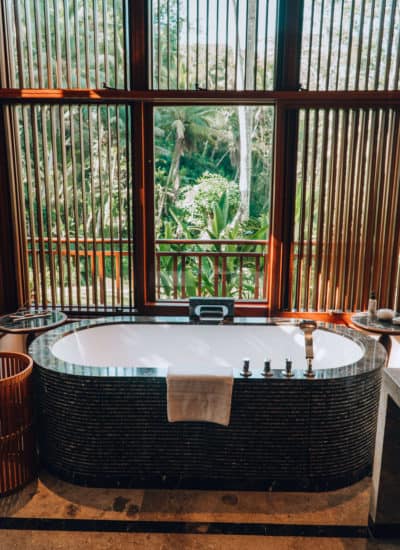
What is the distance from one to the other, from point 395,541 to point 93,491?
150 cm

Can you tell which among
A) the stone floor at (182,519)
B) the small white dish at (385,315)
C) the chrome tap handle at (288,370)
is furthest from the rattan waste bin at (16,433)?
the small white dish at (385,315)

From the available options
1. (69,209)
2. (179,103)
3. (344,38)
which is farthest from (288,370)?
(344,38)

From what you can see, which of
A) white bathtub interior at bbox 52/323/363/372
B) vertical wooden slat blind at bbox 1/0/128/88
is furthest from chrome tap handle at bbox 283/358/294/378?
vertical wooden slat blind at bbox 1/0/128/88

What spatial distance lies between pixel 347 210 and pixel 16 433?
2.80 meters

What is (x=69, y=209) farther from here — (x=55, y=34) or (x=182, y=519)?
(x=182, y=519)

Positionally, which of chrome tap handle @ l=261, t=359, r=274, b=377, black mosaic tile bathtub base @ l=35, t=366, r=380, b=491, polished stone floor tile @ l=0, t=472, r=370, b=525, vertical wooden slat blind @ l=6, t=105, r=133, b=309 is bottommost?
polished stone floor tile @ l=0, t=472, r=370, b=525

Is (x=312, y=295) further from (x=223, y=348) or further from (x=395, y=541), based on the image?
(x=395, y=541)

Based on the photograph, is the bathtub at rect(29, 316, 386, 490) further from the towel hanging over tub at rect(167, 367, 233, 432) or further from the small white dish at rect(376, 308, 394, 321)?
the small white dish at rect(376, 308, 394, 321)

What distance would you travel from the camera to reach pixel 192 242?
4367 mm

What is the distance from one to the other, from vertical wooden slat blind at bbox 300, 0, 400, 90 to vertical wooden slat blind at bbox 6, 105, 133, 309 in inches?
57.9

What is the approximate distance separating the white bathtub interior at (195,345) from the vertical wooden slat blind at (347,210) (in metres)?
0.55

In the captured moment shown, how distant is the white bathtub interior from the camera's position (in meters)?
3.20

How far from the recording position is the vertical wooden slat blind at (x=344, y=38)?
328cm

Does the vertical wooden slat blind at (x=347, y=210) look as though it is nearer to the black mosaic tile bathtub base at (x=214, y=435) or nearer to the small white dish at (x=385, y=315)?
the small white dish at (x=385, y=315)
